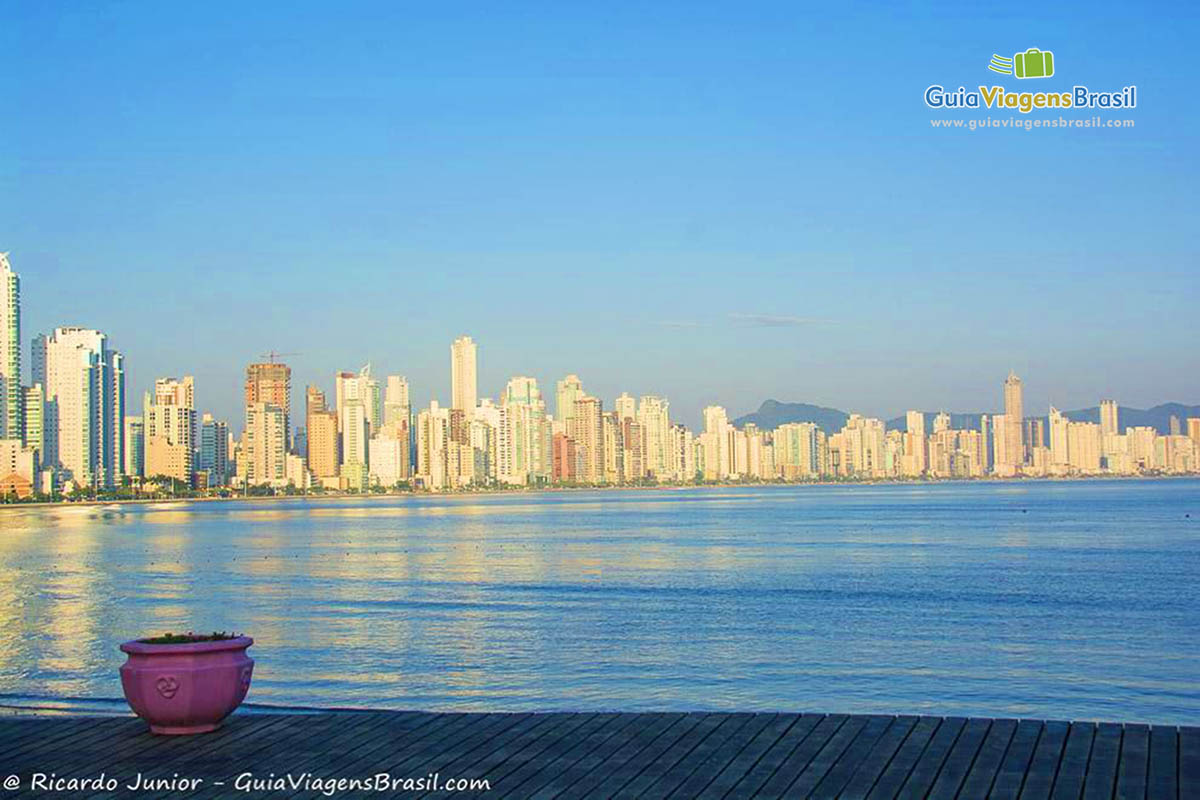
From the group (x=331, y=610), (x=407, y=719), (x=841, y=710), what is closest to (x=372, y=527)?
(x=331, y=610)

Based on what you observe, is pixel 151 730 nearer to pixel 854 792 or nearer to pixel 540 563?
pixel 854 792

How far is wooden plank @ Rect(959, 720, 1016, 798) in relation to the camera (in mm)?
8609

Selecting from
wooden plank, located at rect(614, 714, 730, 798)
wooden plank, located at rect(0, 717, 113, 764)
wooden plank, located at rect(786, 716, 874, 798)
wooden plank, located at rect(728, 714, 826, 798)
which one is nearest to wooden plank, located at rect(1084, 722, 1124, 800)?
wooden plank, located at rect(786, 716, 874, 798)

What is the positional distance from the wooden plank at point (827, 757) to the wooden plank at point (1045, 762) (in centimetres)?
130

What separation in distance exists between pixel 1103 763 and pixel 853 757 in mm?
1657

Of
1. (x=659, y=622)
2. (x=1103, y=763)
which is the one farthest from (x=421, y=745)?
(x=659, y=622)

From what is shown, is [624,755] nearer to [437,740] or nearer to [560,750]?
[560,750]

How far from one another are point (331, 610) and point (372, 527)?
260ft

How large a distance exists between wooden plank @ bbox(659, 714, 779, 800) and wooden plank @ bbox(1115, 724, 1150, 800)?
8.41ft

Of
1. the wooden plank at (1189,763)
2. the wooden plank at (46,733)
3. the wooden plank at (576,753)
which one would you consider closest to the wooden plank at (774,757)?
the wooden plank at (576,753)

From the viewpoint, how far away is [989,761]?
9.27 m

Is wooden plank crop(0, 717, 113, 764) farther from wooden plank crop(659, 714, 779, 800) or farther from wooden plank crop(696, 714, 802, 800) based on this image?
wooden plank crop(696, 714, 802, 800)

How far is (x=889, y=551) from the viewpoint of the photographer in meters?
66.4

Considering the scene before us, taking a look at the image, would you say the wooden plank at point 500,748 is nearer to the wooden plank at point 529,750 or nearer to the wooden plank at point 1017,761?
the wooden plank at point 529,750
